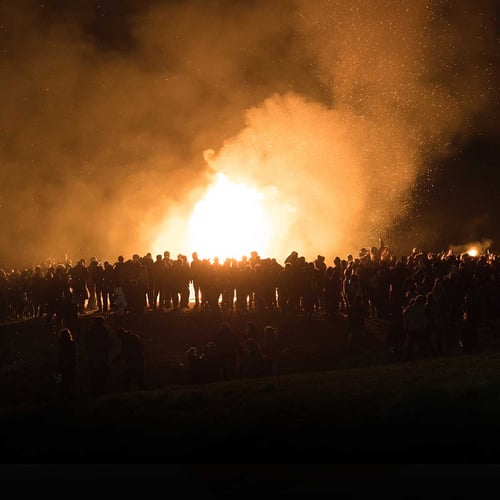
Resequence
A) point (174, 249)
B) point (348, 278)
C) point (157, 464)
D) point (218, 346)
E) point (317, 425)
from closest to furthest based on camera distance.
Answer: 1. point (157, 464)
2. point (317, 425)
3. point (218, 346)
4. point (348, 278)
5. point (174, 249)

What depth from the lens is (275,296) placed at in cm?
2345

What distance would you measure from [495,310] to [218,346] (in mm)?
8390

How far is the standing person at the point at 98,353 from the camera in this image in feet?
52.9

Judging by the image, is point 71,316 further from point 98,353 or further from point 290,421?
point 290,421

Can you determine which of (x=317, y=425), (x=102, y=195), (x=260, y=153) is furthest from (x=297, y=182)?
(x=317, y=425)

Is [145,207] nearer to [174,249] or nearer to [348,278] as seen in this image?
[174,249]

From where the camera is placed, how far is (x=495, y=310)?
2172cm

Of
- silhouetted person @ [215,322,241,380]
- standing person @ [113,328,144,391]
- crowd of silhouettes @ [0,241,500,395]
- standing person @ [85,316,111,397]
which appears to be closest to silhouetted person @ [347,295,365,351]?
crowd of silhouettes @ [0,241,500,395]

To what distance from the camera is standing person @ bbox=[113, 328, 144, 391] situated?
1639cm

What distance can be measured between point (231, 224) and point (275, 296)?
18.7 metres

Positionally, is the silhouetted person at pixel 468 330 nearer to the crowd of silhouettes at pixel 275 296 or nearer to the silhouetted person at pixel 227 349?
the crowd of silhouettes at pixel 275 296

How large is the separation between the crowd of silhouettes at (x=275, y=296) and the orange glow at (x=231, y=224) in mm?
14849

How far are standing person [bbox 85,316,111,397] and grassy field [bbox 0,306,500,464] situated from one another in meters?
1.17

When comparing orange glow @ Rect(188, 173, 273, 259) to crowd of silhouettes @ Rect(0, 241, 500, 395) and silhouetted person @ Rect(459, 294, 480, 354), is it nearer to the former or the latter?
crowd of silhouettes @ Rect(0, 241, 500, 395)
